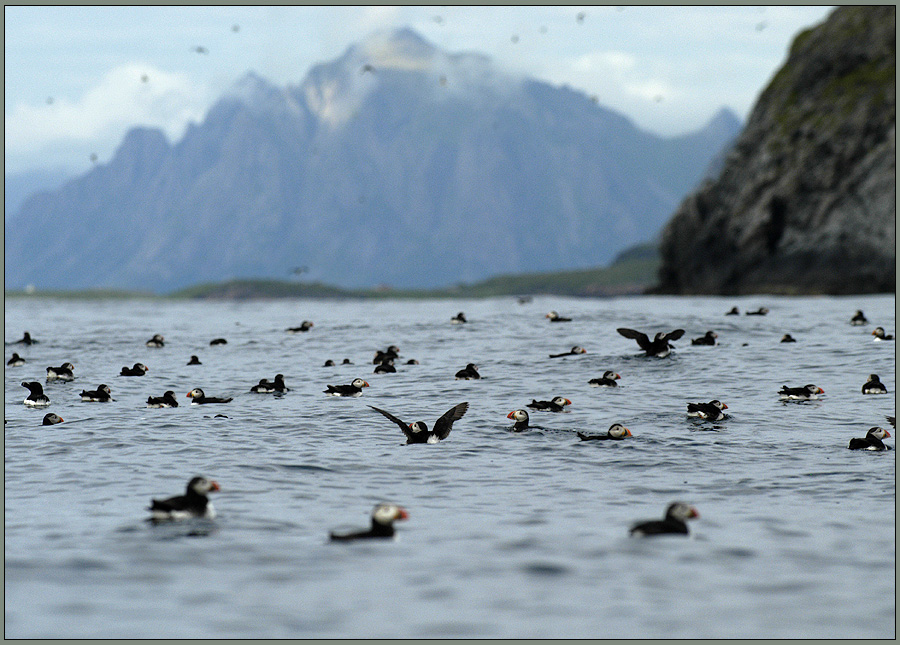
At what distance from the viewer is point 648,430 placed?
21.4m

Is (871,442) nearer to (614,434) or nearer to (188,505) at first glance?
(614,434)

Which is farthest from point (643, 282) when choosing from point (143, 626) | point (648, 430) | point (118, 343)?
point (143, 626)

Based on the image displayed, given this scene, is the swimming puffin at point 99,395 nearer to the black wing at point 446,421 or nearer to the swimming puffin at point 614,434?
the black wing at point 446,421

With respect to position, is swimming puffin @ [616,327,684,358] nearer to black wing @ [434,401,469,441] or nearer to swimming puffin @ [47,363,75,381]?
black wing @ [434,401,469,441]

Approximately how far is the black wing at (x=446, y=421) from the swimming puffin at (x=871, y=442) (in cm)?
829

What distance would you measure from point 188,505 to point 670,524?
22.1ft

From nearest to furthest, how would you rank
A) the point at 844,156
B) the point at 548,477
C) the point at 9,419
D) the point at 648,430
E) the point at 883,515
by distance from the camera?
the point at 883,515, the point at 548,477, the point at 648,430, the point at 9,419, the point at 844,156

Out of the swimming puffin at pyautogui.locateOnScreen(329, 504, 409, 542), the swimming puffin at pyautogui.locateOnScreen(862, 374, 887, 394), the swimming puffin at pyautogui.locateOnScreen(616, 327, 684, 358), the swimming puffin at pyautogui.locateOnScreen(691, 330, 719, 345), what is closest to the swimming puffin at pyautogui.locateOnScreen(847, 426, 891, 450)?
the swimming puffin at pyautogui.locateOnScreen(862, 374, 887, 394)

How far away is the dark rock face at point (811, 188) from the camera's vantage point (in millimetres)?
79188

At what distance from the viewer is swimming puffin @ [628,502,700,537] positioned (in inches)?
499

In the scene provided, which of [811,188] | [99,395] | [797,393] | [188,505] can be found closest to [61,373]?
[99,395]

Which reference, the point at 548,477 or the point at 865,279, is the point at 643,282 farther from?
the point at 548,477

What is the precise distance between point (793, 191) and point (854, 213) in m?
7.75

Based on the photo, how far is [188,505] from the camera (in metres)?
13.5
